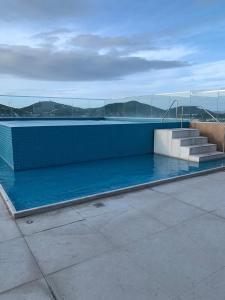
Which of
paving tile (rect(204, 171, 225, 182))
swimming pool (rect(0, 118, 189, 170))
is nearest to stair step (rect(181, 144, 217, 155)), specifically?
swimming pool (rect(0, 118, 189, 170))

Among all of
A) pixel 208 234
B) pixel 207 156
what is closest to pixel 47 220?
pixel 208 234

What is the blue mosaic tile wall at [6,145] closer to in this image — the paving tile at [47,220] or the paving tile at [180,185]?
the paving tile at [47,220]

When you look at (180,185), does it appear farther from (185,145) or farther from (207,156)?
(185,145)

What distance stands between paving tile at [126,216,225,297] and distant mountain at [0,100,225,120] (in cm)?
827

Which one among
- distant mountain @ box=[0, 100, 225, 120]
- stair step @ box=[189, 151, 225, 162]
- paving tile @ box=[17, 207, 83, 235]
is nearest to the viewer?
paving tile @ box=[17, 207, 83, 235]

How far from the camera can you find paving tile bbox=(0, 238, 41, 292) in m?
2.19

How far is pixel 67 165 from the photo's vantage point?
7.08 m

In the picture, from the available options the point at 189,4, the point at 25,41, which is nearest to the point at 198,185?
the point at 189,4

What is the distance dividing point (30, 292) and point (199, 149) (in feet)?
22.1

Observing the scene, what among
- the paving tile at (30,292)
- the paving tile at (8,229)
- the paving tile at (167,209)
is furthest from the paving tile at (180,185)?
the paving tile at (30,292)

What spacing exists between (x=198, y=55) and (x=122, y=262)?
39.3 ft

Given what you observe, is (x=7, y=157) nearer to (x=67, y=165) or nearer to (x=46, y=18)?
(x=67, y=165)

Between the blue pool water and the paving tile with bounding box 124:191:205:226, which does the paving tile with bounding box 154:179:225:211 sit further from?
the blue pool water

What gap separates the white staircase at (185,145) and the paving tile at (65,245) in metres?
5.11
